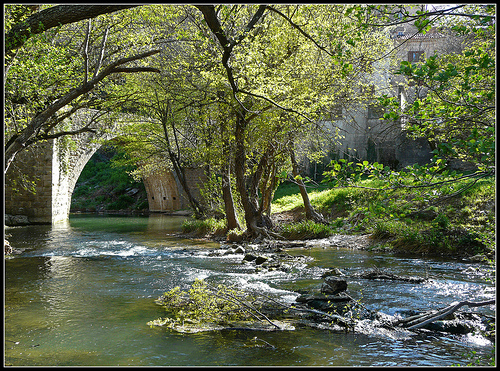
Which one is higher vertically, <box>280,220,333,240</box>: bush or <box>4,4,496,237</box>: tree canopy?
<box>4,4,496,237</box>: tree canopy

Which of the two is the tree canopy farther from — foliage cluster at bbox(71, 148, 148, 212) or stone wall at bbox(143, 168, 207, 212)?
foliage cluster at bbox(71, 148, 148, 212)

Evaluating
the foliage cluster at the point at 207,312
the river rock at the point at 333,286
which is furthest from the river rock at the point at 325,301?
the foliage cluster at the point at 207,312

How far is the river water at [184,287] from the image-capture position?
12.1 ft

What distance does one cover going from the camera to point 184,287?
6402 millimetres

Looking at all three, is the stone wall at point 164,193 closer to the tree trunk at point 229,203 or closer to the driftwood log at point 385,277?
the tree trunk at point 229,203

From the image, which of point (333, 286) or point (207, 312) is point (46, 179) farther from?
point (333, 286)

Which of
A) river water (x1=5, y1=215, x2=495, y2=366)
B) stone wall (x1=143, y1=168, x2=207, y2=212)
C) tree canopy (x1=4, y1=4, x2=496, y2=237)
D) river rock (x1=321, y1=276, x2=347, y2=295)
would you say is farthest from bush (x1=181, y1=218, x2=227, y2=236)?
stone wall (x1=143, y1=168, x2=207, y2=212)

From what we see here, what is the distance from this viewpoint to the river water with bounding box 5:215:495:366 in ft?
12.1

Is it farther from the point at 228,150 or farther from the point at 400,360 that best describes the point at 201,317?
the point at 228,150

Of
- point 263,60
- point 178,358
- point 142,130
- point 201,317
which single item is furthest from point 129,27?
point 178,358

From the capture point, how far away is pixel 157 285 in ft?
21.9

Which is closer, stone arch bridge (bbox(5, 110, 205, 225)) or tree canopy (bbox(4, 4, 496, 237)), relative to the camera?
tree canopy (bbox(4, 4, 496, 237))

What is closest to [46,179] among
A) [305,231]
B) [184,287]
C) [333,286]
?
[305,231]

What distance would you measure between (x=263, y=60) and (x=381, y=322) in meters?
7.33
